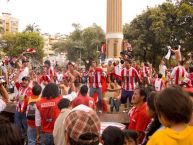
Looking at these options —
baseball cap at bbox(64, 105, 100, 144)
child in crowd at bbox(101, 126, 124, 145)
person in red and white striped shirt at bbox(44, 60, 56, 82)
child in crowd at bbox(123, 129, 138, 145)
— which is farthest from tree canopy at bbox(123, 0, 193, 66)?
baseball cap at bbox(64, 105, 100, 144)

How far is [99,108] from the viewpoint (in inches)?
585

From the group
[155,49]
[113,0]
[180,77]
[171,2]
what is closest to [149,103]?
[180,77]

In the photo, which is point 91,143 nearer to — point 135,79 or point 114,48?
point 135,79

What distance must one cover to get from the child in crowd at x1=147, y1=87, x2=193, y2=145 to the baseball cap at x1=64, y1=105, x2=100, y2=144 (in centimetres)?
47

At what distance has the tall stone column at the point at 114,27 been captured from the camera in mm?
46812

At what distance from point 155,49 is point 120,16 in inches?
271

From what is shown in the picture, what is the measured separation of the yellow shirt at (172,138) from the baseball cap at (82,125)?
48 cm

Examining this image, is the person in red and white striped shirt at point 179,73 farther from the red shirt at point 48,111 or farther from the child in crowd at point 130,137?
the child in crowd at point 130,137

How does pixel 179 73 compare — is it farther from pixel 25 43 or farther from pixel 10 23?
pixel 10 23

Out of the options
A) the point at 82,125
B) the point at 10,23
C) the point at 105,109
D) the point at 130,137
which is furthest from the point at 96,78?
the point at 10,23

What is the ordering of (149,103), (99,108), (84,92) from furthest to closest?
(99,108) → (84,92) → (149,103)

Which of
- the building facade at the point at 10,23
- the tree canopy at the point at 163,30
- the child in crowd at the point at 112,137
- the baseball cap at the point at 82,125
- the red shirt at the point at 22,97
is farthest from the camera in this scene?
the building facade at the point at 10,23

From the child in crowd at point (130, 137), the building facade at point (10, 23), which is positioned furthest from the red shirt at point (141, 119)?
the building facade at point (10, 23)

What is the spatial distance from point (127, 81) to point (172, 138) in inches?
443
